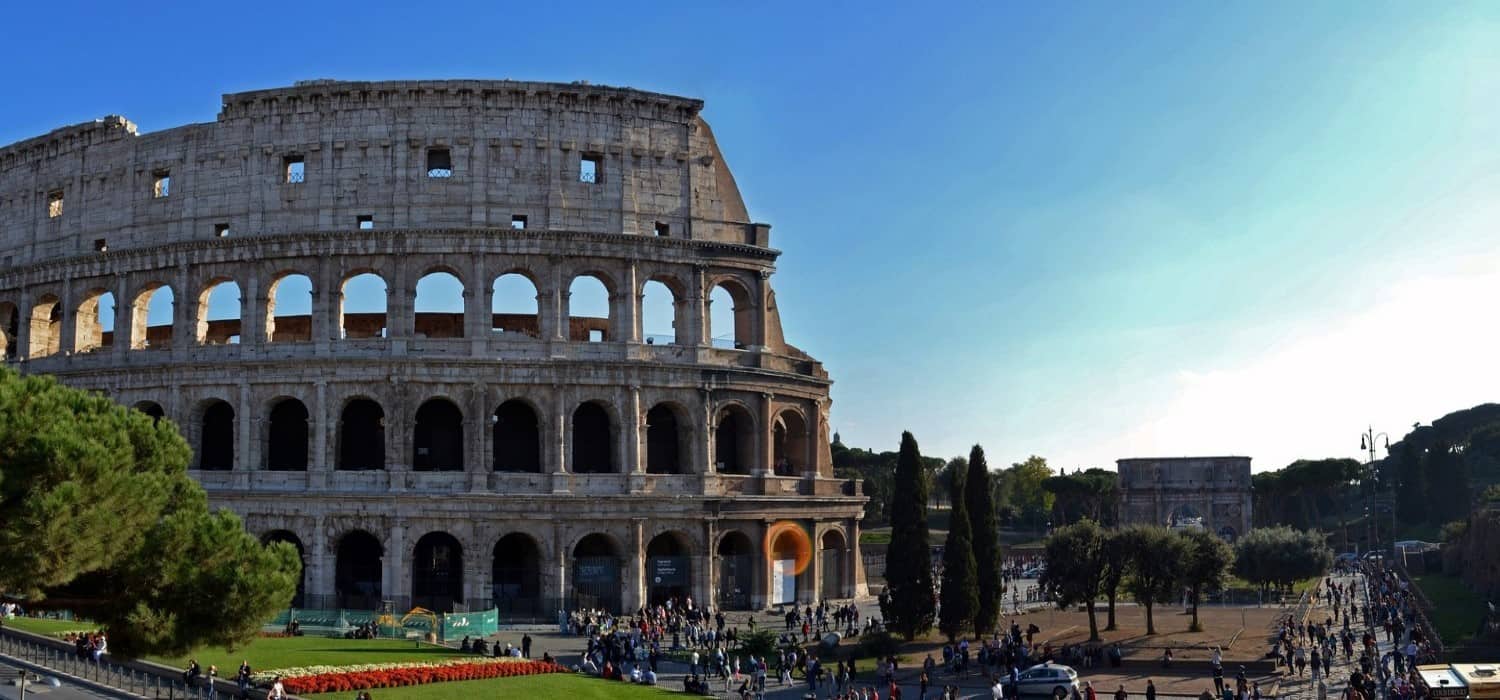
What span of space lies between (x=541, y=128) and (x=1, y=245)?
2309cm

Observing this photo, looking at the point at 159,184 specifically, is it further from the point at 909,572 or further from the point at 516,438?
the point at 909,572

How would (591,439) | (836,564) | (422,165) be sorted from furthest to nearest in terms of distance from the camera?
(836,564) < (591,439) < (422,165)

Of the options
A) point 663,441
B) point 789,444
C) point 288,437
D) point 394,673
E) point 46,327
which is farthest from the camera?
point 46,327

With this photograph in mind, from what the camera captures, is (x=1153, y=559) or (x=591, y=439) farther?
(x=591, y=439)

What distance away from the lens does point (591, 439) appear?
148 feet

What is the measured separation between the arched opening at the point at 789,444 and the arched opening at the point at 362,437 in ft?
47.5

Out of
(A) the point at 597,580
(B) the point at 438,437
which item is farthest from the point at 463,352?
(A) the point at 597,580

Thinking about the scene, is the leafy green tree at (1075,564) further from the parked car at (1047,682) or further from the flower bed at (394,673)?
the flower bed at (394,673)

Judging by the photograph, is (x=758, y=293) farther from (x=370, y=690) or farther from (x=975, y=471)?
(x=370, y=690)

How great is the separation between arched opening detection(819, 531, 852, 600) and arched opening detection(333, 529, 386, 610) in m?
16.3

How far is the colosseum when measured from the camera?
42.0 metres

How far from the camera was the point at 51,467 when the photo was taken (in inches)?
646

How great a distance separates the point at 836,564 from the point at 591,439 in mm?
10871

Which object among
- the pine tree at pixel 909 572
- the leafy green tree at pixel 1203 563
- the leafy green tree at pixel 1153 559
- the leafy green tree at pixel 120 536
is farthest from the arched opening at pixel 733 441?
the leafy green tree at pixel 120 536
